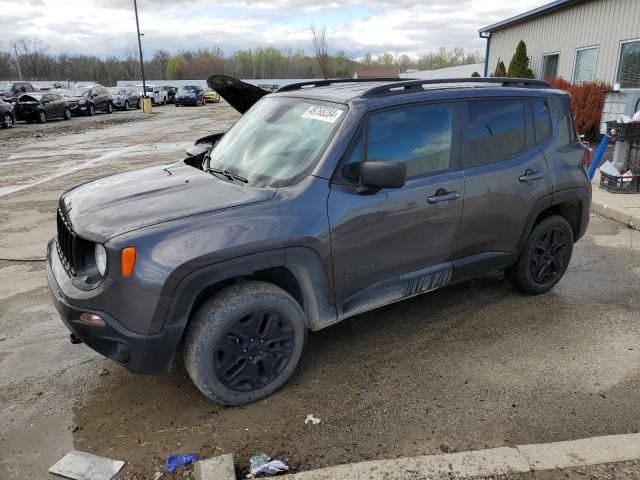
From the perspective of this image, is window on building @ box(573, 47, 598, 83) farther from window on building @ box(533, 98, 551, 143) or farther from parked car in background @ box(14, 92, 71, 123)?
parked car in background @ box(14, 92, 71, 123)

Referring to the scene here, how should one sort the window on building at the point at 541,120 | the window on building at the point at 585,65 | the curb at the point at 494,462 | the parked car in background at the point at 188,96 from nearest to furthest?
the curb at the point at 494,462 → the window on building at the point at 541,120 → the window on building at the point at 585,65 → the parked car in background at the point at 188,96

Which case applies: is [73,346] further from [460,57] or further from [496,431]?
[460,57]

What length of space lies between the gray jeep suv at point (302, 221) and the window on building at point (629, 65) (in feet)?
33.6

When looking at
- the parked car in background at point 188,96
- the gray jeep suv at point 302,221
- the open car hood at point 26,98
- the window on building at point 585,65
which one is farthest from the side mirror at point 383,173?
the parked car in background at point 188,96

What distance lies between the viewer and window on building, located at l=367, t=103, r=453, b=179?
3371 mm

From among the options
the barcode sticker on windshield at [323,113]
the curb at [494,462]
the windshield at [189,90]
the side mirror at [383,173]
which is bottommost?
the curb at [494,462]

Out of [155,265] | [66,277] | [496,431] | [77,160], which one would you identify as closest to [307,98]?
[155,265]

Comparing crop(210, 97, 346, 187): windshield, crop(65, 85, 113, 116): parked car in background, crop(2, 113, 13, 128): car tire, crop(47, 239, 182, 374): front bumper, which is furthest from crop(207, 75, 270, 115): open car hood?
crop(65, 85, 113, 116): parked car in background

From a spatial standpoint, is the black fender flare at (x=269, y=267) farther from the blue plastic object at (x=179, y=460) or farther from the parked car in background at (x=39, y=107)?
the parked car in background at (x=39, y=107)

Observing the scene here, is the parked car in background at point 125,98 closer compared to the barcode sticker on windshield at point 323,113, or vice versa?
the barcode sticker on windshield at point 323,113

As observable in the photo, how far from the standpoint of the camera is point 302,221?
299 cm

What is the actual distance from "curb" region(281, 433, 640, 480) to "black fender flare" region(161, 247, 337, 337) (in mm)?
983

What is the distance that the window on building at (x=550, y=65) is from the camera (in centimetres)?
1632

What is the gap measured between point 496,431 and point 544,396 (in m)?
0.52
